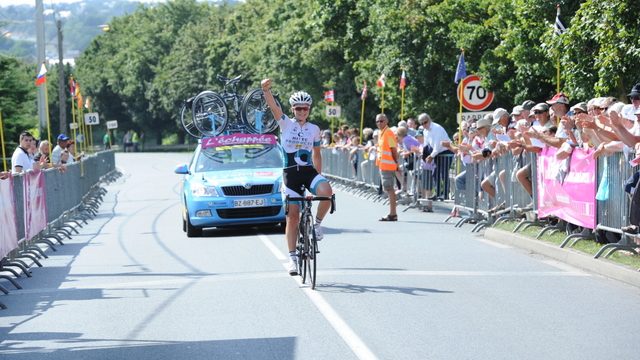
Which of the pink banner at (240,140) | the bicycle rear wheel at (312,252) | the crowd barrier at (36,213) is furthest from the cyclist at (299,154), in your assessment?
the pink banner at (240,140)

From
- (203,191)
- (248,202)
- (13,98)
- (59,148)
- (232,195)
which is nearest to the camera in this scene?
(248,202)

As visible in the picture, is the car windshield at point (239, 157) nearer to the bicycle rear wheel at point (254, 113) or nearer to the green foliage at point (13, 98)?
the bicycle rear wheel at point (254, 113)

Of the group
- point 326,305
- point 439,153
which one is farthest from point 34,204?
point 439,153

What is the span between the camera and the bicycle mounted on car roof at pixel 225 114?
2627 centimetres

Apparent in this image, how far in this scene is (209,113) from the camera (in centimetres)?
2639

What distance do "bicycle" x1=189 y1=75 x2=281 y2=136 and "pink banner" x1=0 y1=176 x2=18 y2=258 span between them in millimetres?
10774

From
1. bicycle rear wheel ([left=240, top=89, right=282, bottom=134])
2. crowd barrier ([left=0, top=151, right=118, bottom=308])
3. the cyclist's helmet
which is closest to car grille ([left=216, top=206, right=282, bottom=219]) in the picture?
crowd barrier ([left=0, top=151, right=118, bottom=308])

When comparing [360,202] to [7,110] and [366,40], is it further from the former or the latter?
[366,40]

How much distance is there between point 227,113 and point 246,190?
7543 millimetres

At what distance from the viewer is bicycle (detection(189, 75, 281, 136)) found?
26.3m

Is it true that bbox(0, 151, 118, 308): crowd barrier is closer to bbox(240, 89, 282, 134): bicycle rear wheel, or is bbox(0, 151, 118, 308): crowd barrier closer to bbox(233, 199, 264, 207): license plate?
bbox(233, 199, 264, 207): license plate

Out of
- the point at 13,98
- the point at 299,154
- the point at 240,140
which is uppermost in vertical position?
the point at 13,98

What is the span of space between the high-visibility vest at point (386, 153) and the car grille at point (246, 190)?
14.9ft

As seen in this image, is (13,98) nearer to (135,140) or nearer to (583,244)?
(583,244)
